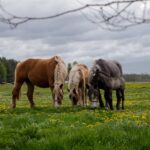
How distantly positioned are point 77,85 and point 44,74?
1589 millimetres

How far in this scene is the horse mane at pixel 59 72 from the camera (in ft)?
65.7

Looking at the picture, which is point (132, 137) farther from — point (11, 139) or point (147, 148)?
point (11, 139)

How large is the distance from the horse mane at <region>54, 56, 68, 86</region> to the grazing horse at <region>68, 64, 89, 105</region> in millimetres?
836

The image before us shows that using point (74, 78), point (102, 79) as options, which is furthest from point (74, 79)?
point (102, 79)

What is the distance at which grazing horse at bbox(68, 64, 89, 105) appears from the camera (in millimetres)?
21159

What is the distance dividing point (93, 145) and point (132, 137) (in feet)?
3.04

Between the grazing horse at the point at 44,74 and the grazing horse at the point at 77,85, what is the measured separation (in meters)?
0.74

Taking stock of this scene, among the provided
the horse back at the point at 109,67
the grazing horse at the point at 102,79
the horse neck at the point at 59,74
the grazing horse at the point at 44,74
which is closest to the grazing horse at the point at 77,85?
A: the grazing horse at the point at 44,74

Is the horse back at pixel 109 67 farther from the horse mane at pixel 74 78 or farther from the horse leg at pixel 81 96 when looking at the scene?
the horse leg at pixel 81 96

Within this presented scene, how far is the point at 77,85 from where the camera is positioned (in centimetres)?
2119

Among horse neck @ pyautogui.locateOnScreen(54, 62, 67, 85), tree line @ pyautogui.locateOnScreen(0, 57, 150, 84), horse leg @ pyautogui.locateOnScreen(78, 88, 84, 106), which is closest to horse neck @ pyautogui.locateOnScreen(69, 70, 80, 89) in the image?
horse leg @ pyautogui.locateOnScreen(78, 88, 84, 106)

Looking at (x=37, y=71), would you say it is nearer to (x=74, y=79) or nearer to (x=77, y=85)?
(x=74, y=79)

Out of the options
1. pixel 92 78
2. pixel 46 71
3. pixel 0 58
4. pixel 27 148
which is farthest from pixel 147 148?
pixel 0 58

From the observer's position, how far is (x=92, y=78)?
1877 cm
